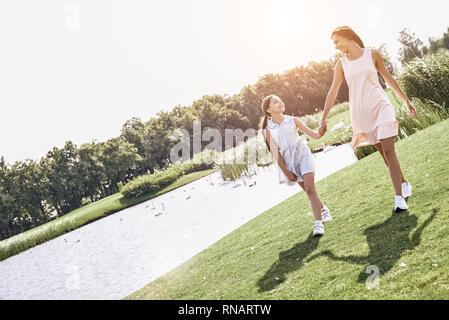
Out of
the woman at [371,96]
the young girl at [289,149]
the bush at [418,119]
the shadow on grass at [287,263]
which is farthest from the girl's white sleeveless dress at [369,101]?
the bush at [418,119]

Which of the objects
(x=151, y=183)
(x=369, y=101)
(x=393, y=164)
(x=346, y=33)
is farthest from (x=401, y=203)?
(x=151, y=183)

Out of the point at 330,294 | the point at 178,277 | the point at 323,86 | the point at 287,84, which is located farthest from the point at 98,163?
the point at 330,294

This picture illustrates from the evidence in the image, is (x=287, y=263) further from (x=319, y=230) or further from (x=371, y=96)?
(x=371, y=96)

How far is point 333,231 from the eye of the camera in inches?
212

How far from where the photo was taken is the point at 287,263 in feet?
16.3

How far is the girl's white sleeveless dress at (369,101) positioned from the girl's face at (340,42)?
0.63 feet

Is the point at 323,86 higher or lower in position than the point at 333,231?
higher

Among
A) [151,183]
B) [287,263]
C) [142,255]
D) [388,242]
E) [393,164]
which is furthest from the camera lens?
[151,183]

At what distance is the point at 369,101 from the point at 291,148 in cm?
129

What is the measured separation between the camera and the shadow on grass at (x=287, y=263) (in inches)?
179

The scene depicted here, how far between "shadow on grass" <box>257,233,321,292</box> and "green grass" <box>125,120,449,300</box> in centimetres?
2
